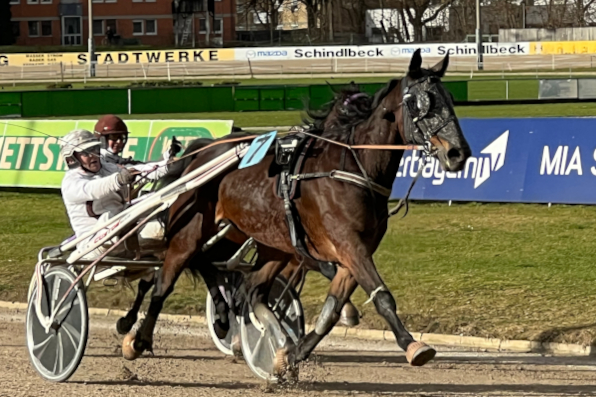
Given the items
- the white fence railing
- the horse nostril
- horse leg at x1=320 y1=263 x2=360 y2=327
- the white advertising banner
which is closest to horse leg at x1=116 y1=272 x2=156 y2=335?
horse leg at x1=320 y1=263 x2=360 y2=327

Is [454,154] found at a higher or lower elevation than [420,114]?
lower

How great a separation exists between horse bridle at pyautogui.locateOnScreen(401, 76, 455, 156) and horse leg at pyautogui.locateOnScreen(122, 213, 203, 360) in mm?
1820

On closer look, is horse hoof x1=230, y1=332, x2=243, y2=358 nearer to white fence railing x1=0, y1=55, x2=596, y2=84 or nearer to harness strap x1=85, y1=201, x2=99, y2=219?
harness strap x1=85, y1=201, x2=99, y2=219

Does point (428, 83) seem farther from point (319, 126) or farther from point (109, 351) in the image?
point (109, 351)

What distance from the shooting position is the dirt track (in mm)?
6754

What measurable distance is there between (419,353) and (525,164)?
857cm

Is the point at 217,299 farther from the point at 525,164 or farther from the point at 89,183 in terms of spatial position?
the point at 525,164

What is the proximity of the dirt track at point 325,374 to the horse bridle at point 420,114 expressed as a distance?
5.16 ft

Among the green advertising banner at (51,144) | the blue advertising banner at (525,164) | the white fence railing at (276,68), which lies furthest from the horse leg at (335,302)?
the white fence railing at (276,68)

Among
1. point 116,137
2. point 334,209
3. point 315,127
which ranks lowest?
point 334,209

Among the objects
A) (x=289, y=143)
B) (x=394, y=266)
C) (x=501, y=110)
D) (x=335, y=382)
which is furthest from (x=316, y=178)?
(x=501, y=110)

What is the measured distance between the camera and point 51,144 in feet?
55.8

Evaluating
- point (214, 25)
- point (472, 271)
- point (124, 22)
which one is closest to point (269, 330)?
point (472, 271)

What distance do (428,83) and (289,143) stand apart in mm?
1101
